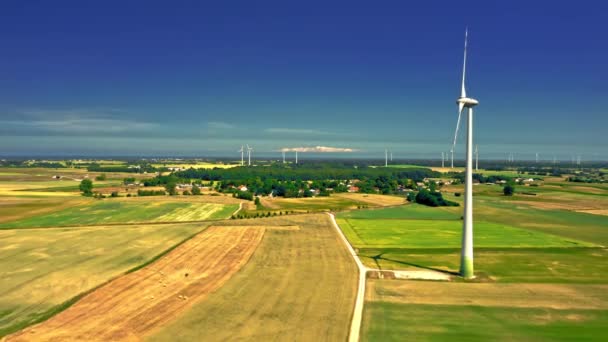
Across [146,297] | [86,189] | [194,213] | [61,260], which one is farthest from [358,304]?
[86,189]

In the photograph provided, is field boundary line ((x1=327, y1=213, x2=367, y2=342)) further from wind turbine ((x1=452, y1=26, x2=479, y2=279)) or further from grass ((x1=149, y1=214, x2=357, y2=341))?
wind turbine ((x1=452, y1=26, x2=479, y2=279))

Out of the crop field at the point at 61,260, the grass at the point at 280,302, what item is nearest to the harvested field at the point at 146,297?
the grass at the point at 280,302

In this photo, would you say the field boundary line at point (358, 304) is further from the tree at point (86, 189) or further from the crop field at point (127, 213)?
the tree at point (86, 189)

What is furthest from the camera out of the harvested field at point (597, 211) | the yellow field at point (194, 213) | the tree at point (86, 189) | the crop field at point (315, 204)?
the tree at point (86, 189)

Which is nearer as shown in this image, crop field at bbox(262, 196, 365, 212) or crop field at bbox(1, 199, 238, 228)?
crop field at bbox(1, 199, 238, 228)

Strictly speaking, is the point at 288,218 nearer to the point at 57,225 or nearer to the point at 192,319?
the point at 57,225

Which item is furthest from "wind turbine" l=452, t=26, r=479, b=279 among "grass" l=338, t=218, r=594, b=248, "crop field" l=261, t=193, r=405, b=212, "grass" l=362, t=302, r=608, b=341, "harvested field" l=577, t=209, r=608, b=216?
"harvested field" l=577, t=209, r=608, b=216

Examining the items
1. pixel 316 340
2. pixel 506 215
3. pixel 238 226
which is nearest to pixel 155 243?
pixel 238 226
